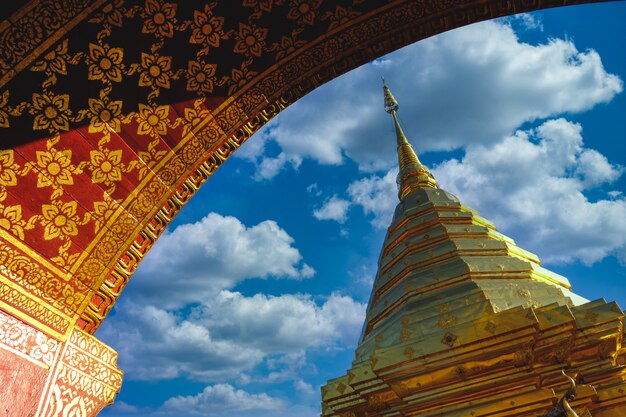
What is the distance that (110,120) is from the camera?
3.13m

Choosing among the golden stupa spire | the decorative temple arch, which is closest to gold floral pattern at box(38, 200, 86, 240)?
the decorative temple arch

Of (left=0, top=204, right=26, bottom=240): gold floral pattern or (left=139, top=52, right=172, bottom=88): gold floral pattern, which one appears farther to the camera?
(left=139, top=52, right=172, bottom=88): gold floral pattern

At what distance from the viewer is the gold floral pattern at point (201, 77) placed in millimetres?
3215

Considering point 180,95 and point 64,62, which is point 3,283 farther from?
point 180,95

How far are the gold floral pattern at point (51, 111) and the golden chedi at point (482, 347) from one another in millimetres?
5771

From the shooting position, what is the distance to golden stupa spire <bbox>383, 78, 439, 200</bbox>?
1546cm

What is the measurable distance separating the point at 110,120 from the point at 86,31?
635 millimetres

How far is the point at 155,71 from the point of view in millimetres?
3127

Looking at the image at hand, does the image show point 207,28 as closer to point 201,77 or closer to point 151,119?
point 201,77

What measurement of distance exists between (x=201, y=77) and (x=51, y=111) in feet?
3.64

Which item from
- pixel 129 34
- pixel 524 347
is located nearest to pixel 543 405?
pixel 524 347

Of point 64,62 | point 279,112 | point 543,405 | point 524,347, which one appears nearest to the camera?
point 64,62

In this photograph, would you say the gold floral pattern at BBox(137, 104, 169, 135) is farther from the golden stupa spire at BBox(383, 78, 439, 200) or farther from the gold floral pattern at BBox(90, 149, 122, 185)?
the golden stupa spire at BBox(383, 78, 439, 200)

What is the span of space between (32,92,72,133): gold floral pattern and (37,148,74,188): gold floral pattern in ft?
0.58
